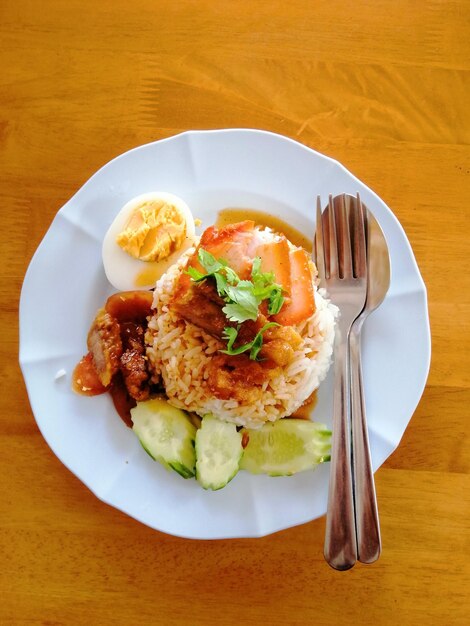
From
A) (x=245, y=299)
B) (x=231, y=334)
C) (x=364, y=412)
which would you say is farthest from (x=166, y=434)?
(x=364, y=412)

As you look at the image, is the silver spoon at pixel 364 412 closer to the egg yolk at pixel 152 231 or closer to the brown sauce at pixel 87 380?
the egg yolk at pixel 152 231

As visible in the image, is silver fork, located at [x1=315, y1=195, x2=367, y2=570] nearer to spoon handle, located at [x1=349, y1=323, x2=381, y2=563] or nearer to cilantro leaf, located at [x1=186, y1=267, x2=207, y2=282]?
spoon handle, located at [x1=349, y1=323, x2=381, y2=563]

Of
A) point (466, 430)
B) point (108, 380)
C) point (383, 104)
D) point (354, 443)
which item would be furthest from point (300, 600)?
point (383, 104)

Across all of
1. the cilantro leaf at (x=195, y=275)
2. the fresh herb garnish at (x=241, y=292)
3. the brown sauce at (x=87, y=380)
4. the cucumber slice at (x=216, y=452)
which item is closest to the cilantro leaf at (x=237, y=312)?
the fresh herb garnish at (x=241, y=292)

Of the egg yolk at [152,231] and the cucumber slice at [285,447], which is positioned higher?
the egg yolk at [152,231]

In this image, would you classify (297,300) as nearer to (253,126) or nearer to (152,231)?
(152,231)

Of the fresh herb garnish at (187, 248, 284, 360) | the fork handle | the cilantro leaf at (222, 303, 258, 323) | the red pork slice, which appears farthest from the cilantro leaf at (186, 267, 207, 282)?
the fork handle
